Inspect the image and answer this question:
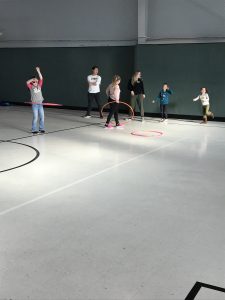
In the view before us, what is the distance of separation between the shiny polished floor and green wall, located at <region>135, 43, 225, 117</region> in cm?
430

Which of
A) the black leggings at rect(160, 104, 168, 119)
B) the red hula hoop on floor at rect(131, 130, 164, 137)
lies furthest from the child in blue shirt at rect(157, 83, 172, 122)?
the red hula hoop on floor at rect(131, 130, 164, 137)

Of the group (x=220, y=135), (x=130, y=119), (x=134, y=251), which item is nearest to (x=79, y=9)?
(x=130, y=119)

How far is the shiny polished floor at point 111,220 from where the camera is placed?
312 centimetres

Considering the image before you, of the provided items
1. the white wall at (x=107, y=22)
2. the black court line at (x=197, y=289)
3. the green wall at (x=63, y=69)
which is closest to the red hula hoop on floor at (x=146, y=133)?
the white wall at (x=107, y=22)

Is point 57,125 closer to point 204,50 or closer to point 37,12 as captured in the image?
point 204,50

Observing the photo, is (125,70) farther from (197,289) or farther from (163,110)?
(197,289)

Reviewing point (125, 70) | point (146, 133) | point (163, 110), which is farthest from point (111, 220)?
point (125, 70)

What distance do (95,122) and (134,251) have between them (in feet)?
29.4

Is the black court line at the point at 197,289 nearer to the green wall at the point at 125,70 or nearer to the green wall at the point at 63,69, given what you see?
the green wall at the point at 125,70

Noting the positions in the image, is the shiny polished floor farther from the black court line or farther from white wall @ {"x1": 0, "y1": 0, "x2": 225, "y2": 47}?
white wall @ {"x1": 0, "y1": 0, "x2": 225, "y2": 47}

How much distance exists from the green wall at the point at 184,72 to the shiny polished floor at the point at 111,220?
169 inches

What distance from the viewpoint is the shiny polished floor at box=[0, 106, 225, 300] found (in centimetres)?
312

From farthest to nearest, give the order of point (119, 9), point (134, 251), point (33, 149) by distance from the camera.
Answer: point (119, 9), point (33, 149), point (134, 251)

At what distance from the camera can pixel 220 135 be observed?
33.4 feet
